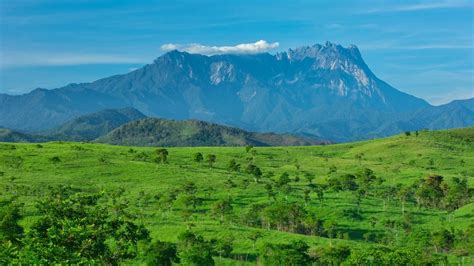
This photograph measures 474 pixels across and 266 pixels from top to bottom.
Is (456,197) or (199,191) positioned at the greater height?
(199,191)

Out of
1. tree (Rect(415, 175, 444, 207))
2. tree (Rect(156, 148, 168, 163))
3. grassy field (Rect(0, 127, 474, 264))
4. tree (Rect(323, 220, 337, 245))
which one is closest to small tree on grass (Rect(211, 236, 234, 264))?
grassy field (Rect(0, 127, 474, 264))

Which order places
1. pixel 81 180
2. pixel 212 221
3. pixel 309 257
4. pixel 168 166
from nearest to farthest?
pixel 309 257 < pixel 212 221 < pixel 81 180 < pixel 168 166

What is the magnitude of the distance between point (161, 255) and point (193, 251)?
205 inches

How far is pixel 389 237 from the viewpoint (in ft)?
396

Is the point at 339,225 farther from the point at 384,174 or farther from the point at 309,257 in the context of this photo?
the point at 384,174

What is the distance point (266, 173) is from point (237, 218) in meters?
61.7

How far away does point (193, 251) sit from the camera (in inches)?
3583

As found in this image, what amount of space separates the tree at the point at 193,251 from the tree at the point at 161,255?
1.68 m

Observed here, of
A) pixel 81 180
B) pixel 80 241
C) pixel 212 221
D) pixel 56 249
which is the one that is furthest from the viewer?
pixel 81 180

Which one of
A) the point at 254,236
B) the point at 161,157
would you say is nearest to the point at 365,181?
the point at 254,236

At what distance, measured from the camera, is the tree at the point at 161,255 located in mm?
88312

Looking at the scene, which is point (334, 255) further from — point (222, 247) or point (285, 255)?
point (222, 247)

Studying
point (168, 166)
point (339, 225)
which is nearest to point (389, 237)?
point (339, 225)

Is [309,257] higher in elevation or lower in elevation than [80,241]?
lower
